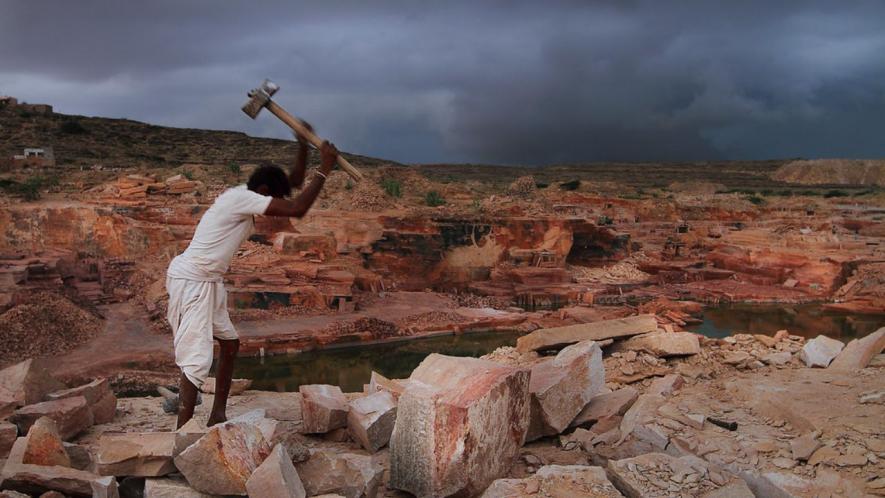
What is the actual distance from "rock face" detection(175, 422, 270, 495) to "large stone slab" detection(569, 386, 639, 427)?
2473mm

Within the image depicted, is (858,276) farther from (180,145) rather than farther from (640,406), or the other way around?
(180,145)

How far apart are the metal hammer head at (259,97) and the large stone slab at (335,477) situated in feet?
6.68

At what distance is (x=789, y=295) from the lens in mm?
20078

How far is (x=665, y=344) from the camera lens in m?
6.65

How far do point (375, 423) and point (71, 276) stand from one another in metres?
13.9

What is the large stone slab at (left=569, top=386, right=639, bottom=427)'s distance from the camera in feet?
15.4

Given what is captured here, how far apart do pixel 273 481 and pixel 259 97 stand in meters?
2.25

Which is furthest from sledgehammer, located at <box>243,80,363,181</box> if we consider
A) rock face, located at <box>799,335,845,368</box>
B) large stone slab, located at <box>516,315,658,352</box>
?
rock face, located at <box>799,335,845,368</box>

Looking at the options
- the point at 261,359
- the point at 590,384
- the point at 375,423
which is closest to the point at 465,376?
the point at 375,423

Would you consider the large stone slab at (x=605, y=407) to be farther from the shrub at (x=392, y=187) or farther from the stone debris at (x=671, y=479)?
the shrub at (x=392, y=187)

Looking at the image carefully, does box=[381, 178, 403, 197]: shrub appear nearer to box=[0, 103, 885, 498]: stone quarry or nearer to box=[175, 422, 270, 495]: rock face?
box=[0, 103, 885, 498]: stone quarry

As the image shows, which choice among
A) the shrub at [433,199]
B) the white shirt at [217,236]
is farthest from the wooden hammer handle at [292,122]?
the shrub at [433,199]

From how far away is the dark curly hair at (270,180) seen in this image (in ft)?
12.0

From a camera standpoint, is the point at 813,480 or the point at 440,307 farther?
the point at 440,307
